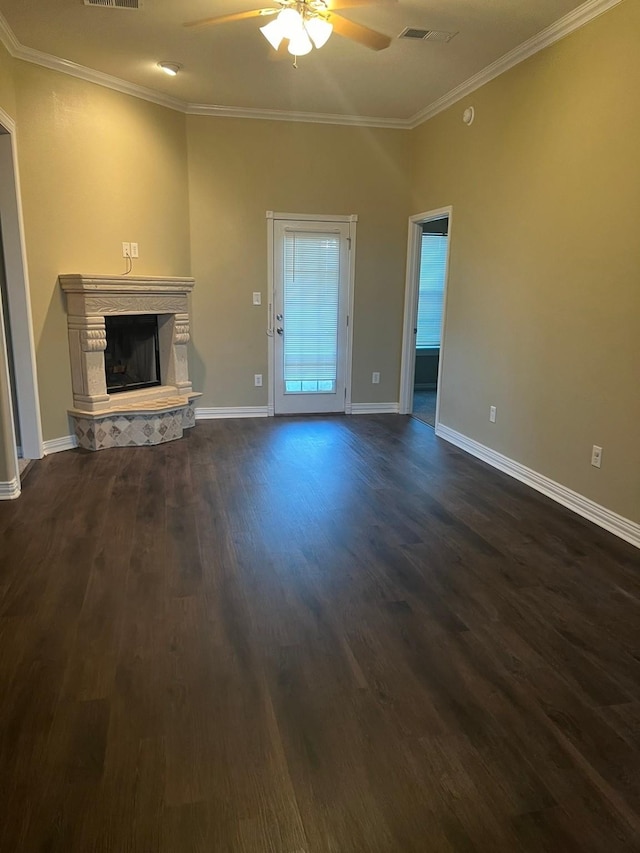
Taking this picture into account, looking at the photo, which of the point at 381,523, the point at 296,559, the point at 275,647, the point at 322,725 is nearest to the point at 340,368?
the point at 381,523

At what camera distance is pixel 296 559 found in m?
3.05

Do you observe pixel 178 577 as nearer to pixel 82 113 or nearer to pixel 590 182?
pixel 590 182

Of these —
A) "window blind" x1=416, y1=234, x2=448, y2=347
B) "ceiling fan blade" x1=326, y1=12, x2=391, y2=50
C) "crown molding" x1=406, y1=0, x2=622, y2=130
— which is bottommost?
"window blind" x1=416, y1=234, x2=448, y2=347

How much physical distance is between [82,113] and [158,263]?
1.31m

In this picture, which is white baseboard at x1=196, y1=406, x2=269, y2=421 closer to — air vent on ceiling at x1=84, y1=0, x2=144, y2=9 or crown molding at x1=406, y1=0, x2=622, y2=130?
crown molding at x1=406, y1=0, x2=622, y2=130

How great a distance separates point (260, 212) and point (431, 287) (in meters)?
2.88

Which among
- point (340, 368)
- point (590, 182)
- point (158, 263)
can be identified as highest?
point (590, 182)

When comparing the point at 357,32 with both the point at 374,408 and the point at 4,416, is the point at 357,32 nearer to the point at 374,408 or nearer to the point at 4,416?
the point at 4,416

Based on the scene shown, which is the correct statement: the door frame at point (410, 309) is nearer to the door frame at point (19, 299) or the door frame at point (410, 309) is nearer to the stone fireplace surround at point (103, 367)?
the stone fireplace surround at point (103, 367)

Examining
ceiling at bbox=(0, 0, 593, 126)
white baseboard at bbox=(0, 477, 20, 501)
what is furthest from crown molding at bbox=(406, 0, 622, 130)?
white baseboard at bbox=(0, 477, 20, 501)

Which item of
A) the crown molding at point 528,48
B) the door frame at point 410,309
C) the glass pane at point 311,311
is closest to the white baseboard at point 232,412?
the glass pane at point 311,311

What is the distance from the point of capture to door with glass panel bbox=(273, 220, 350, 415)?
19.8ft

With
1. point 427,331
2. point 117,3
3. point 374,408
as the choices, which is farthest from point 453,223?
point 117,3

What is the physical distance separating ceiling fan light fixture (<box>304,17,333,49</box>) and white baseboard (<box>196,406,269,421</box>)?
3817mm
